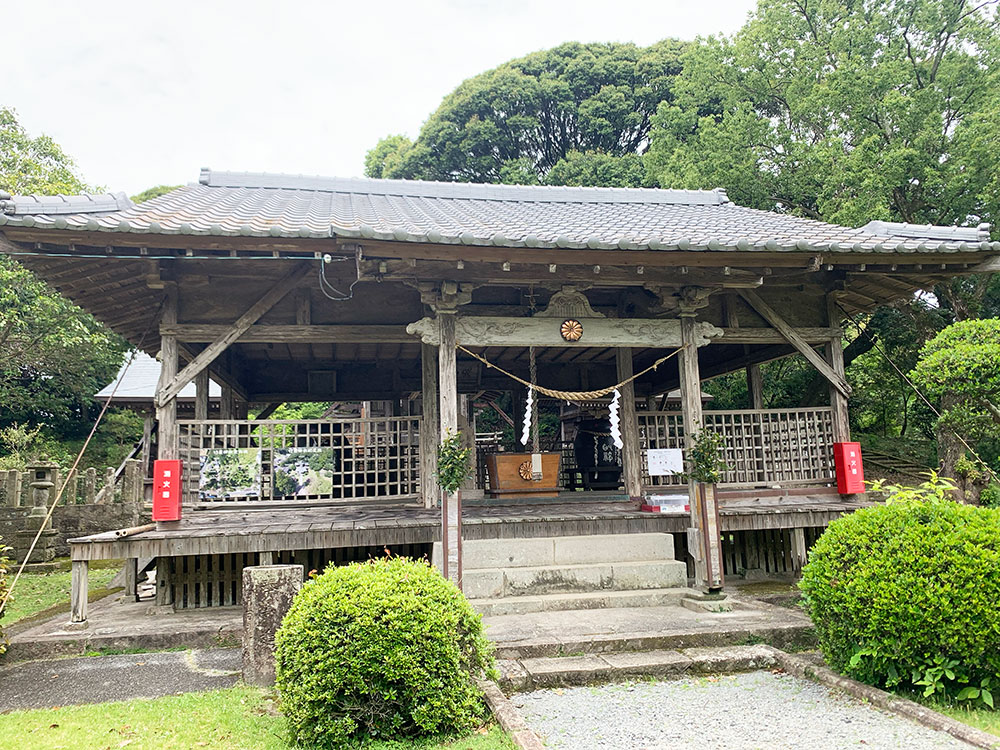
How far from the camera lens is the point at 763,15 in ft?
52.9

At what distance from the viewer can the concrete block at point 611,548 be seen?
726 cm

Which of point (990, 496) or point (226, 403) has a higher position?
point (226, 403)

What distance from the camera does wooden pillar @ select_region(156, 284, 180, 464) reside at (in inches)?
282

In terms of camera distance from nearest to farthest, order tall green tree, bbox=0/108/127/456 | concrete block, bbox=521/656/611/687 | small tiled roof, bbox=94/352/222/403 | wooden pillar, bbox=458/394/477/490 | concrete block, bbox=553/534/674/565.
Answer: concrete block, bbox=521/656/611/687
concrete block, bbox=553/534/674/565
wooden pillar, bbox=458/394/477/490
tall green tree, bbox=0/108/127/456
small tiled roof, bbox=94/352/222/403

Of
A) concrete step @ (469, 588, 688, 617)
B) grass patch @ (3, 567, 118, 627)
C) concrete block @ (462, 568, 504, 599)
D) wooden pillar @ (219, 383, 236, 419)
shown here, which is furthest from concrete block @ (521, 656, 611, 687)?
wooden pillar @ (219, 383, 236, 419)

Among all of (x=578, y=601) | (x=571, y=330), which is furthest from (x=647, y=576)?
(x=571, y=330)

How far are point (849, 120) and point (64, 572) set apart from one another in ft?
57.5

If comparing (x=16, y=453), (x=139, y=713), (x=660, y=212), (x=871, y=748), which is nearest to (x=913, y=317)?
(x=660, y=212)

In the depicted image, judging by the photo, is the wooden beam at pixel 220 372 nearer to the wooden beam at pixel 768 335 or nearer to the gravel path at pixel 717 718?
the wooden beam at pixel 768 335

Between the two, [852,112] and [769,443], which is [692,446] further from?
[852,112]

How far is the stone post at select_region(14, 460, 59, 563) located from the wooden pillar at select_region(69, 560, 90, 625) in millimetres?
6690

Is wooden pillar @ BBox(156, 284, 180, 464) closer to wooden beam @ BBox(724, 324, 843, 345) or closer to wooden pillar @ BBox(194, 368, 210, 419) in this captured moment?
wooden pillar @ BBox(194, 368, 210, 419)

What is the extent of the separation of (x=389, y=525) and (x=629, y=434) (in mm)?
3922

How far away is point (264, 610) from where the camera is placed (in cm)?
462
